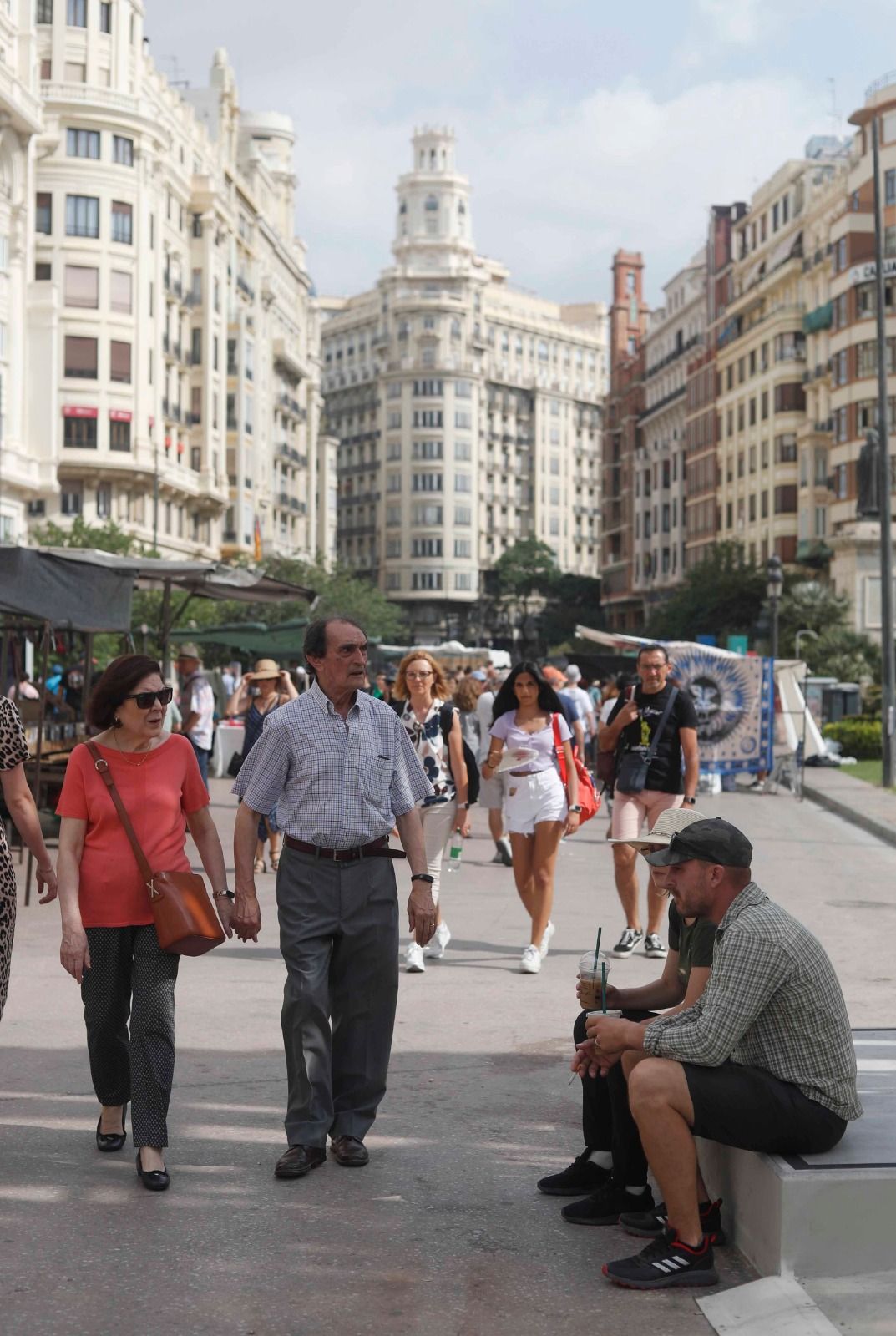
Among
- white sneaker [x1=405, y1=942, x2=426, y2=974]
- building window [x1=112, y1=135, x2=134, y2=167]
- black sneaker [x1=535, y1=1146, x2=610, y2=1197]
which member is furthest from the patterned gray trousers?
building window [x1=112, y1=135, x2=134, y2=167]

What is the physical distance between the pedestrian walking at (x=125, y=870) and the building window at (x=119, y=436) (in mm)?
62686

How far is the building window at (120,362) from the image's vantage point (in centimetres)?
6738

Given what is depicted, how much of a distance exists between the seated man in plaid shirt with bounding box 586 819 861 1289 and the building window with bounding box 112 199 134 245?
66351mm

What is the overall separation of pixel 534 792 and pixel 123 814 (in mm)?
4709

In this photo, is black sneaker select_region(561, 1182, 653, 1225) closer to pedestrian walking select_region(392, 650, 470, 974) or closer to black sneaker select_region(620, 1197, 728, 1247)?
black sneaker select_region(620, 1197, 728, 1247)

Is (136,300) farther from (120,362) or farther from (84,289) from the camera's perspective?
(120,362)

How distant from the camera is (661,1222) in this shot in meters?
5.28

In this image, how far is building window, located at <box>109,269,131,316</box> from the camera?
67.8 meters

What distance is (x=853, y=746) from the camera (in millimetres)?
36375

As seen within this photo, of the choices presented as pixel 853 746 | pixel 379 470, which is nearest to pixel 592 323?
pixel 379 470

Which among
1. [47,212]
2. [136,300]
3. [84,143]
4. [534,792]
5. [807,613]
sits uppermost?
[84,143]

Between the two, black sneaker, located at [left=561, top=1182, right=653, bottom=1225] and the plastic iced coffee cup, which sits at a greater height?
the plastic iced coffee cup

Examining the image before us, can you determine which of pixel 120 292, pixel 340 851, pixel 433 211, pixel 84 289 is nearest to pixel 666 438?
pixel 120 292

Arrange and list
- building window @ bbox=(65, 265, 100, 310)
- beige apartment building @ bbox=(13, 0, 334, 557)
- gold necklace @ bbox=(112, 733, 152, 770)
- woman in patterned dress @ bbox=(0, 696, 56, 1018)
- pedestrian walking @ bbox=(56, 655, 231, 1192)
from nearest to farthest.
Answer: woman in patterned dress @ bbox=(0, 696, 56, 1018) → pedestrian walking @ bbox=(56, 655, 231, 1192) → gold necklace @ bbox=(112, 733, 152, 770) → beige apartment building @ bbox=(13, 0, 334, 557) → building window @ bbox=(65, 265, 100, 310)
